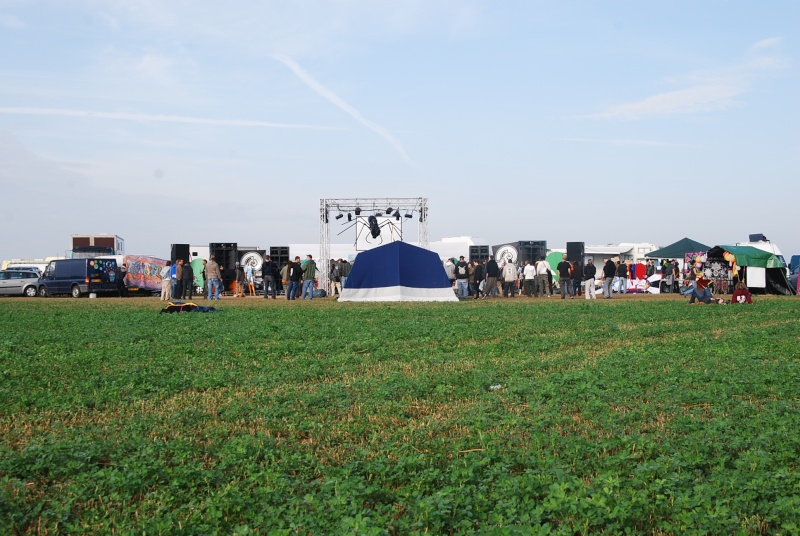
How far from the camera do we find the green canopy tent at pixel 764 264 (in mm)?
32438

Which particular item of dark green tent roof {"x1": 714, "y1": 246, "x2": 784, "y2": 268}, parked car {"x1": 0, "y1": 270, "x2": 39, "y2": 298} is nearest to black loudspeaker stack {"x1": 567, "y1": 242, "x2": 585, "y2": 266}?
dark green tent roof {"x1": 714, "y1": 246, "x2": 784, "y2": 268}

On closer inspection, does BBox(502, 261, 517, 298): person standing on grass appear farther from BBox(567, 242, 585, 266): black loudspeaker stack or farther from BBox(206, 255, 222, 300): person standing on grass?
BBox(206, 255, 222, 300): person standing on grass

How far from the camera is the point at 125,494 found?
165 inches

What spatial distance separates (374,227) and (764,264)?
17.4 meters

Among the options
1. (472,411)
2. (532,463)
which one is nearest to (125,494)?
(532,463)

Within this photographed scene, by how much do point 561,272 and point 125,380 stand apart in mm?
23534

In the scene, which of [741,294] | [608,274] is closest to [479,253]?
[608,274]

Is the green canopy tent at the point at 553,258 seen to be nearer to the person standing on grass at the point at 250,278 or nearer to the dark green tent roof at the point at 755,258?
the dark green tent roof at the point at 755,258

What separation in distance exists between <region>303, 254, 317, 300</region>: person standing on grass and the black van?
1056 cm

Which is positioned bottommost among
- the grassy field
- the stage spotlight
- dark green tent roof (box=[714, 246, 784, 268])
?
the grassy field

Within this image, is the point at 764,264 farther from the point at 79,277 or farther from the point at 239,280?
the point at 79,277

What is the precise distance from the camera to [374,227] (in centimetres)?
3744

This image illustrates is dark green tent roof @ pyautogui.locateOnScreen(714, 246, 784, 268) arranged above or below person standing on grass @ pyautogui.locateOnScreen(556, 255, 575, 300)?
above

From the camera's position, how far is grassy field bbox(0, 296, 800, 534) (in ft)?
12.7
